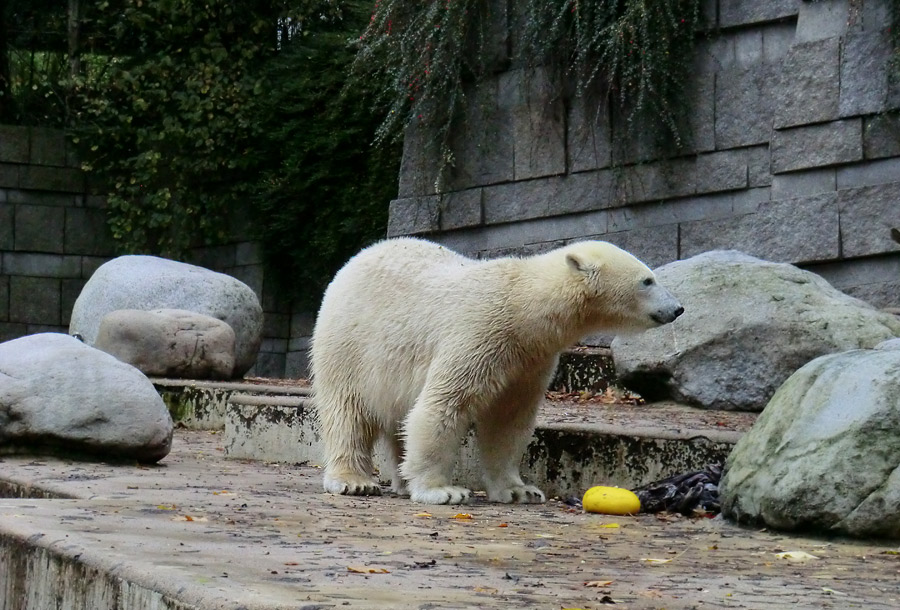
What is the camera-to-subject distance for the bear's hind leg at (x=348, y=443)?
18.4 ft

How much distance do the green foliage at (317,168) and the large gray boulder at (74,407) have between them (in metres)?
5.91

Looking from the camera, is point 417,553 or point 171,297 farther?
→ point 171,297

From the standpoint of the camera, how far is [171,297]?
37.3 ft

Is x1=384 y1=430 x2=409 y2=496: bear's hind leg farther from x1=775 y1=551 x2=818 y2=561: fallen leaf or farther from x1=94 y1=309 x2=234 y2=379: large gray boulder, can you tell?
x1=94 y1=309 x2=234 y2=379: large gray boulder

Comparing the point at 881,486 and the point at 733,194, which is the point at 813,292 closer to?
the point at 733,194

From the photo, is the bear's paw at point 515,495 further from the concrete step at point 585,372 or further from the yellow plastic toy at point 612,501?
the concrete step at point 585,372

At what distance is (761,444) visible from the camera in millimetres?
4496

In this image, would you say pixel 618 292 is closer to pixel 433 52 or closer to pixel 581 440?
pixel 581 440

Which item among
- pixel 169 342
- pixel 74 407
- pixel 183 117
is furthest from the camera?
pixel 183 117

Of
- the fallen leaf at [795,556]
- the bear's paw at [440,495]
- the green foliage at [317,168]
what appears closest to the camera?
the fallen leaf at [795,556]

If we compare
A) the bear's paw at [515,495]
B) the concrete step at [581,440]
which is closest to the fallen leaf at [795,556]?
the concrete step at [581,440]

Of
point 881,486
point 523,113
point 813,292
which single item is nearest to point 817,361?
point 881,486

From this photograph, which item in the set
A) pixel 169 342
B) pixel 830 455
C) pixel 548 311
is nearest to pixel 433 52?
pixel 169 342

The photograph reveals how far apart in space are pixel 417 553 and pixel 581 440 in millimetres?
2254
